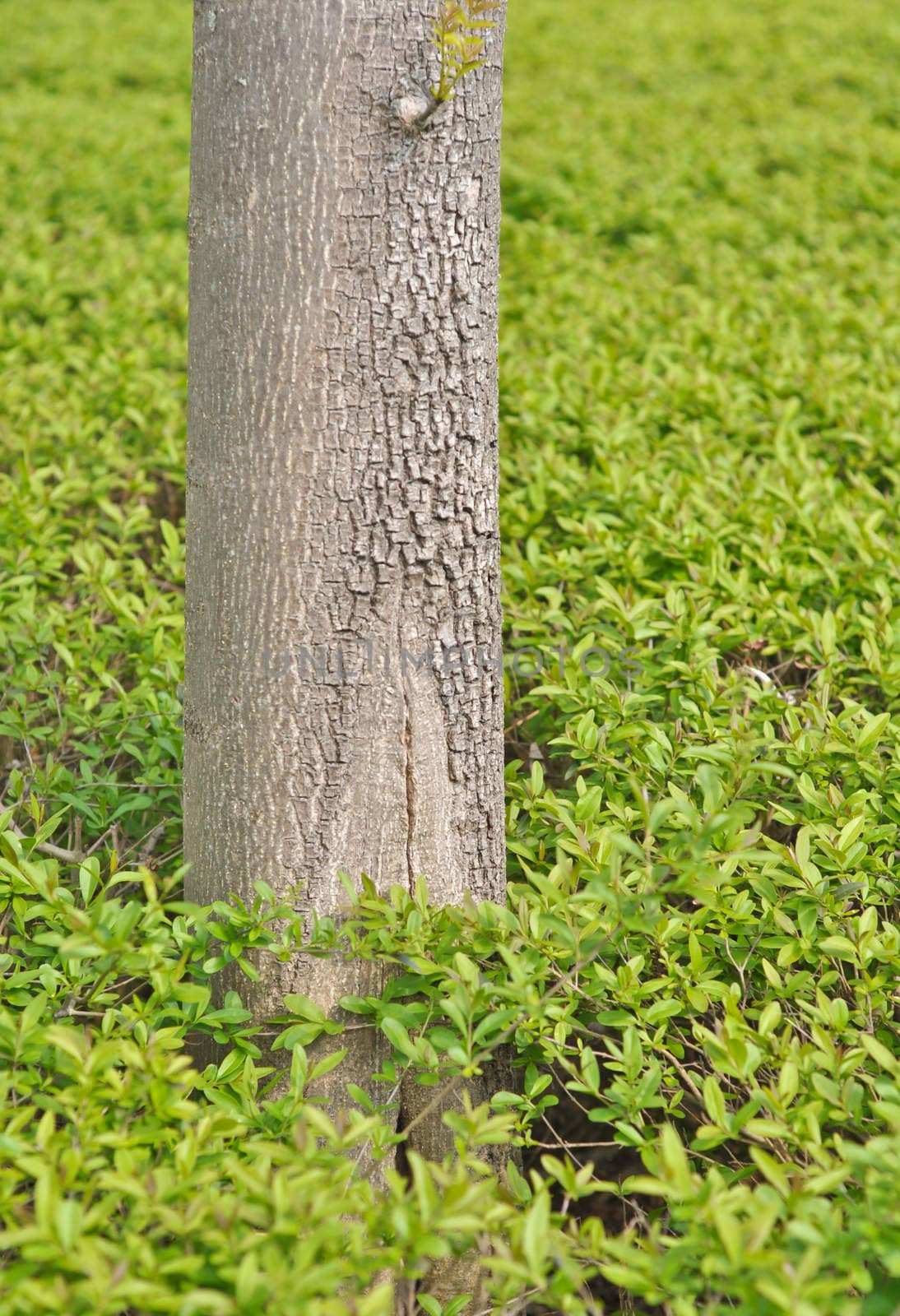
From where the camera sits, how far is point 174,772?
2.28 meters

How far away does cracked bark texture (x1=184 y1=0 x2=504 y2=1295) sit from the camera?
164 centimetres

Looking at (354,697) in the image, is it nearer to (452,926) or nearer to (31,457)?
(452,926)

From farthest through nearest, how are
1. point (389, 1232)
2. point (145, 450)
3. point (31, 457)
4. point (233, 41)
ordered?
point (145, 450) → point (31, 457) → point (233, 41) → point (389, 1232)

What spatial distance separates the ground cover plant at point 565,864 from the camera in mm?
1312

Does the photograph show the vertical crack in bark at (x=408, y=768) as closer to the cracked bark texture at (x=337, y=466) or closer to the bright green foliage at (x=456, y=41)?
the cracked bark texture at (x=337, y=466)

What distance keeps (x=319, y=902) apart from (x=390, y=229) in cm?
113

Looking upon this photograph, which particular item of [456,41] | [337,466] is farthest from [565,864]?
[456,41]

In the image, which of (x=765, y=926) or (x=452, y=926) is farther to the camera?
(x=765, y=926)

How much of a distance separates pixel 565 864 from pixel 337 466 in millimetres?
743

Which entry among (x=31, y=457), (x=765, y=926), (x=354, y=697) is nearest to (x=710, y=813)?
(x=765, y=926)

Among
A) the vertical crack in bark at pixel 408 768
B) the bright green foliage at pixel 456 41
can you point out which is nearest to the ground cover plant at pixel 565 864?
the vertical crack in bark at pixel 408 768

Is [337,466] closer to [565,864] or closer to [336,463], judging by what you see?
[336,463]

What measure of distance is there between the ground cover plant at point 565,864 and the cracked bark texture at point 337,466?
0.16 metres

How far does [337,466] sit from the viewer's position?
1.72m
